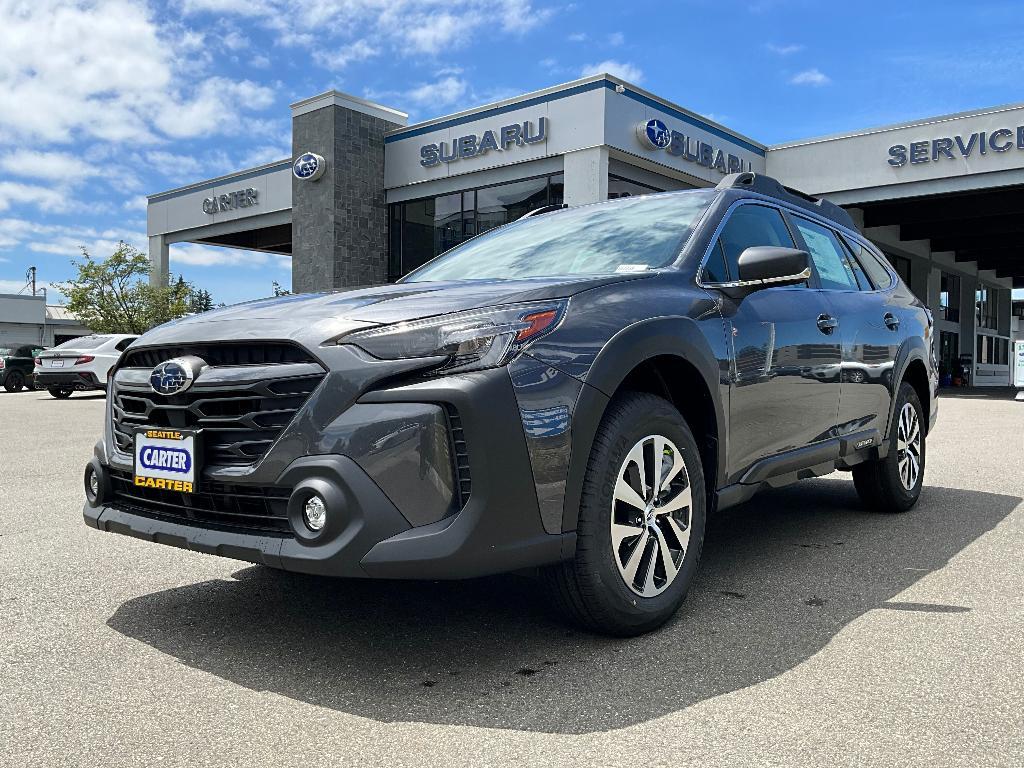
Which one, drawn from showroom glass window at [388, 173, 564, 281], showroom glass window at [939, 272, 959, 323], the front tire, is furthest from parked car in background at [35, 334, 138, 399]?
showroom glass window at [939, 272, 959, 323]

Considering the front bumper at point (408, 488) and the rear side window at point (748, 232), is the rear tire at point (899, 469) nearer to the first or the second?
the rear side window at point (748, 232)

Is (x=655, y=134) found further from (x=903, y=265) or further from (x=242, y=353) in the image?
(x=242, y=353)

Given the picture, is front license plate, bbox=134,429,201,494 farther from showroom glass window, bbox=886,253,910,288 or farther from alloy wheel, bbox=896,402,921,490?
showroom glass window, bbox=886,253,910,288

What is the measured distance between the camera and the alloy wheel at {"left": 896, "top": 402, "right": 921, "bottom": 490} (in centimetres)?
541

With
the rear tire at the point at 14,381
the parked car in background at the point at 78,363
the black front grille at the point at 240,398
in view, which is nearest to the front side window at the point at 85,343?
the parked car in background at the point at 78,363

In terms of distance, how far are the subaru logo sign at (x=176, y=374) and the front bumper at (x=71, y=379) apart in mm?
16597

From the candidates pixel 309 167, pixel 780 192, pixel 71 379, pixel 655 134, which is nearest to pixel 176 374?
pixel 780 192

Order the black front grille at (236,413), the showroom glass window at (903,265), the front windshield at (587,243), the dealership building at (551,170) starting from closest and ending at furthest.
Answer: the black front grille at (236,413) → the front windshield at (587,243) → the dealership building at (551,170) → the showroom glass window at (903,265)

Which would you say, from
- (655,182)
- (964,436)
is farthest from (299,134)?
(964,436)

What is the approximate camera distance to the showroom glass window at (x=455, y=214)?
21.6 metres

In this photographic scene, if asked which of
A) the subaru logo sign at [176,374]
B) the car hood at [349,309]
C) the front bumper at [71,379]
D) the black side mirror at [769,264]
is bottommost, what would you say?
the front bumper at [71,379]

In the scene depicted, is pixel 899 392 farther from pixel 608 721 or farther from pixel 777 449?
pixel 608 721

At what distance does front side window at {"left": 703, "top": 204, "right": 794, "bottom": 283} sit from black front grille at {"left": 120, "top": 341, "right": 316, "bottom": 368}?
1.72 metres

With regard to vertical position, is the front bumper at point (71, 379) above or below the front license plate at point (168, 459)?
above
